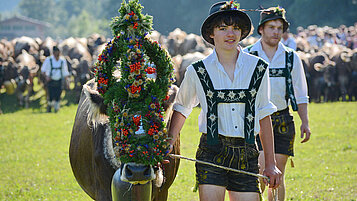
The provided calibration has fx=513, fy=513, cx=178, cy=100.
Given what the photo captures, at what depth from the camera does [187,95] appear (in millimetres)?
4551

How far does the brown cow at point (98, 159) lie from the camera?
179 inches

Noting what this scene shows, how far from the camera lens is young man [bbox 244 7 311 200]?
20.1ft

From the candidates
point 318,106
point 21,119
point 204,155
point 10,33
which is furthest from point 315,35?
point 10,33

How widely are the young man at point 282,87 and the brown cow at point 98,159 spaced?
126cm

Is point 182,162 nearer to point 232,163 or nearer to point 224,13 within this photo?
point 232,163

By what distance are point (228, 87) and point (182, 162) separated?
6.79 m

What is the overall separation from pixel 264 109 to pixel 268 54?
2.00 meters

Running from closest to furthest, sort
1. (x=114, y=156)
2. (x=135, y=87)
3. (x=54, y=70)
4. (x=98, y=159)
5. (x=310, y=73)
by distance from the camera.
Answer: (x=135, y=87), (x=114, y=156), (x=98, y=159), (x=54, y=70), (x=310, y=73)

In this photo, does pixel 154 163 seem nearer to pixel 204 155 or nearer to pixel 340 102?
pixel 204 155

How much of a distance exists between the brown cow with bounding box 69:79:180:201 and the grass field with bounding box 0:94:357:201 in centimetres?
232

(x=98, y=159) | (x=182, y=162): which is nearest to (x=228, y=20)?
(x=98, y=159)

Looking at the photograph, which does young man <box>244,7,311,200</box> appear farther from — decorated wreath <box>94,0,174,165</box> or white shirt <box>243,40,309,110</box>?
decorated wreath <box>94,0,174,165</box>

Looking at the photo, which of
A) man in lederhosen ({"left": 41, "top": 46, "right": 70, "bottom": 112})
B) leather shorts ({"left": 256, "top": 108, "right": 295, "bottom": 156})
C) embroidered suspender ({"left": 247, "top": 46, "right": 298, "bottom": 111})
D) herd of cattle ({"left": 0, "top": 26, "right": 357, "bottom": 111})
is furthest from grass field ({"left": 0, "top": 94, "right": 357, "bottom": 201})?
herd of cattle ({"left": 0, "top": 26, "right": 357, "bottom": 111})

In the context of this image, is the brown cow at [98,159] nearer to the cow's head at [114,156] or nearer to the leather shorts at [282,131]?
the cow's head at [114,156]
